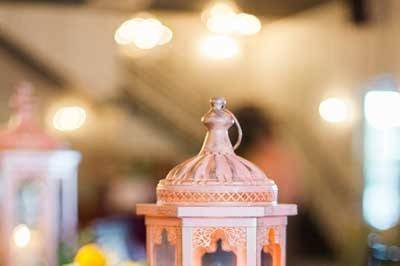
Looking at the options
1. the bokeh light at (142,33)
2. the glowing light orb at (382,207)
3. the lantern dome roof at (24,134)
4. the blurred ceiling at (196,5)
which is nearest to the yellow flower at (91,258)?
the lantern dome roof at (24,134)

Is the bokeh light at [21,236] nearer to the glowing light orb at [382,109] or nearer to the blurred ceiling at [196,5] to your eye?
the glowing light orb at [382,109]

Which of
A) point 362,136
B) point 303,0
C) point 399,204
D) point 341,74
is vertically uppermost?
point 303,0

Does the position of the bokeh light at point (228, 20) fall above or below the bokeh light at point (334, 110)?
above

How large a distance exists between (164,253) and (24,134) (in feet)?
6.30

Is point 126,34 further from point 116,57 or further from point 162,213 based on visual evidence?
point 162,213

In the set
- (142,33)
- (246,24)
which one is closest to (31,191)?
(142,33)

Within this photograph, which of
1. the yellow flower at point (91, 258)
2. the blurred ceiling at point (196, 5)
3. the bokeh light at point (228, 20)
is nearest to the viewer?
the yellow flower at point (91, 258)

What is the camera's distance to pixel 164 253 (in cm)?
146

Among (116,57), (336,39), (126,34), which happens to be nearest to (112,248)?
(126,34)

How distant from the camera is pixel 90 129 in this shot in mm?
7508

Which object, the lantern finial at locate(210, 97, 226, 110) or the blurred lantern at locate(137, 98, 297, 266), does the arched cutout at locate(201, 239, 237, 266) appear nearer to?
the blurred lantern at locate(137, 98, 297, 266)

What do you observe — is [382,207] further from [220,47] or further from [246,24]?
[220,47]

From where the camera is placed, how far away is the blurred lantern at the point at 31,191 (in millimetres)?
2869

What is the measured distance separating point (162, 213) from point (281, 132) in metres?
5.95
